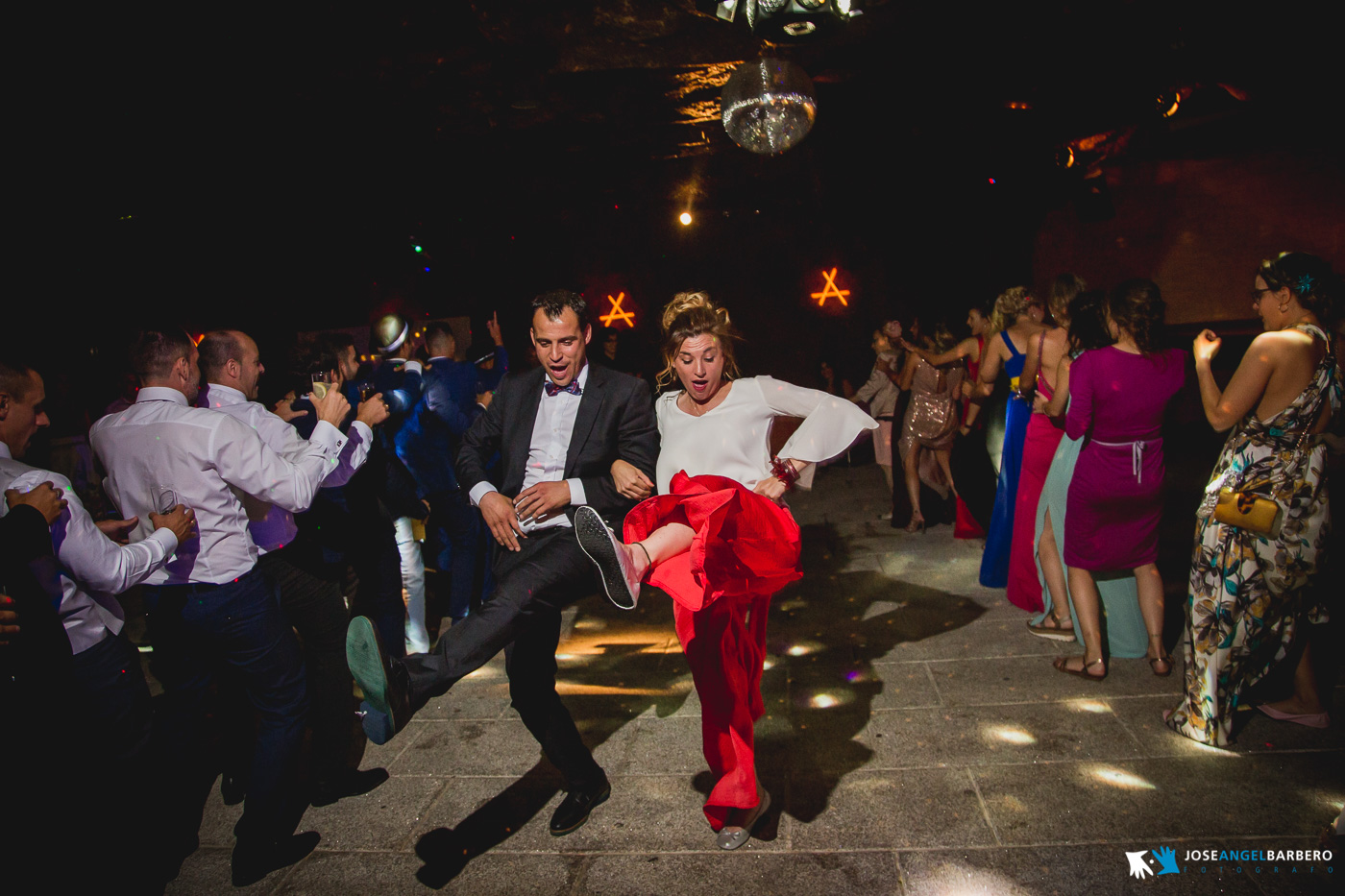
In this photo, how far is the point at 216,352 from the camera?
252 centimetres

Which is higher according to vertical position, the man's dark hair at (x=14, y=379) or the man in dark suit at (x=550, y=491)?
the man's dark hair at (x=14, y=379)

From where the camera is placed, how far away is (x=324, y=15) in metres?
4.02

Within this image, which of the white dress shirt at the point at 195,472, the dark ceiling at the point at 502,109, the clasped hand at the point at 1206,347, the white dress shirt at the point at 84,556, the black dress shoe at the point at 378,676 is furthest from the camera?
the dark ceiling at the point at 502,109

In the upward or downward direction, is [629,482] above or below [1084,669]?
above

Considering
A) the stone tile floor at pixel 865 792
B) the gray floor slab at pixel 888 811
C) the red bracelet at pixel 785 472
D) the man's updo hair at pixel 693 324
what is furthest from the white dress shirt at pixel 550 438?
the gray floor slab at pixel 888 811

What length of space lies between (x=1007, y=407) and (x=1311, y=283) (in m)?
1.91

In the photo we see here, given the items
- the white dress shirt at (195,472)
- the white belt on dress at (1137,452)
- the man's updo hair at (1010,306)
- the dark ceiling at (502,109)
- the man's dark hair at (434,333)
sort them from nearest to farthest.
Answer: the white dress shirt at (195,472) < the white belt on dress at (1137,452) < the dark ceiling at (502,109) < the man's updo hair at (1010,306) < the man's dark hair at (434,333)

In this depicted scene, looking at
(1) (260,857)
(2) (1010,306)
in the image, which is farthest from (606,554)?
(2) (1010,306)

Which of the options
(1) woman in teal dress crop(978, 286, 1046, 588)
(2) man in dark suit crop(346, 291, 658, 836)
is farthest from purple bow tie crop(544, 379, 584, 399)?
(1) woman in teal dress crop(978, 286, 1046, 588)

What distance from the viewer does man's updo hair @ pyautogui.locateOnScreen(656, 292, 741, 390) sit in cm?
239

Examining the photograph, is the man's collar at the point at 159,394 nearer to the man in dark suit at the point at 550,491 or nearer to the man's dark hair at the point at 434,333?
the man in dark suit at the point at 550,491

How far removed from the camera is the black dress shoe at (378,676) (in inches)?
65.7

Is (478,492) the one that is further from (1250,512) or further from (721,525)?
(1250,512)

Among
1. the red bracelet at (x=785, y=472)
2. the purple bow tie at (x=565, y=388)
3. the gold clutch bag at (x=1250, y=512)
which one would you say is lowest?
the gold clutch bag at (x=1250, y=512)
